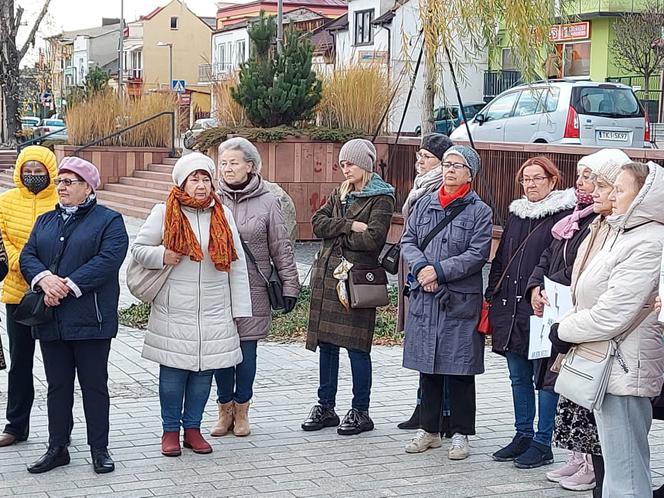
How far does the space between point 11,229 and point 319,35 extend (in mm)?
56867

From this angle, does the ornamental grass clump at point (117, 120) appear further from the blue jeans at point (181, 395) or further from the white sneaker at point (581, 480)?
the white sneaker at point (581, 480)

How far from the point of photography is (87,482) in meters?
5.96

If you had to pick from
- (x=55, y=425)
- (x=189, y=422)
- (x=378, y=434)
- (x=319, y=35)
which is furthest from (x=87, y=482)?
(x=319, y=35)

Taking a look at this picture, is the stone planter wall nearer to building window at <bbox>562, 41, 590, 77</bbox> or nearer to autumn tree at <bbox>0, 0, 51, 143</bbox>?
autumn tree at <bbox>0, 0, 51, 143</bbox>

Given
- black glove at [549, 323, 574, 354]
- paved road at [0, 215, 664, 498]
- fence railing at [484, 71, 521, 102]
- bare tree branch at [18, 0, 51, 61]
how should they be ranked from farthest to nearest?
fence railing at [484, 71, 521, 102], bare tree branch at [18, 0, 51, 61], paved road at [0, 215, 664, 498], black glove at [549, 323, 574, 354]

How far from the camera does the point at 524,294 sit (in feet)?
20.6

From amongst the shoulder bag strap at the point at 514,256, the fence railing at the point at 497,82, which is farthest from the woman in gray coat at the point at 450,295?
the fence railing at the point at 497,82

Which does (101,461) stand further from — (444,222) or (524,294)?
(524,294)

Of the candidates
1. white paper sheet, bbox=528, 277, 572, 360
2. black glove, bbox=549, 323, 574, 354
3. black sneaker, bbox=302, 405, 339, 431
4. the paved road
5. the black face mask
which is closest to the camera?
black glove, bbox=549, 323, 574, 354

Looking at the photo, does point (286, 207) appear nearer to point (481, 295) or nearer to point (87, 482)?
point (481, 295)

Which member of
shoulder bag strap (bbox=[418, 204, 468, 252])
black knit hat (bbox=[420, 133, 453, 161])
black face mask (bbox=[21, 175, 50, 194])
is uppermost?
black knit hat (bbox=[420, 133, 453, 161])

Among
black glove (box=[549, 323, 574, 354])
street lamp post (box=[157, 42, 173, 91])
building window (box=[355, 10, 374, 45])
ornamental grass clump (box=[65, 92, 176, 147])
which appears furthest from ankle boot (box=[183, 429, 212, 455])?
street lamp post (box=[157, 42, 173, 91])

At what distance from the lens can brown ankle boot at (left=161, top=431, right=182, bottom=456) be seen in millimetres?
6469

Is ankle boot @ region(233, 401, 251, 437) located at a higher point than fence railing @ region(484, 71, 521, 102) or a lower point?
lower
